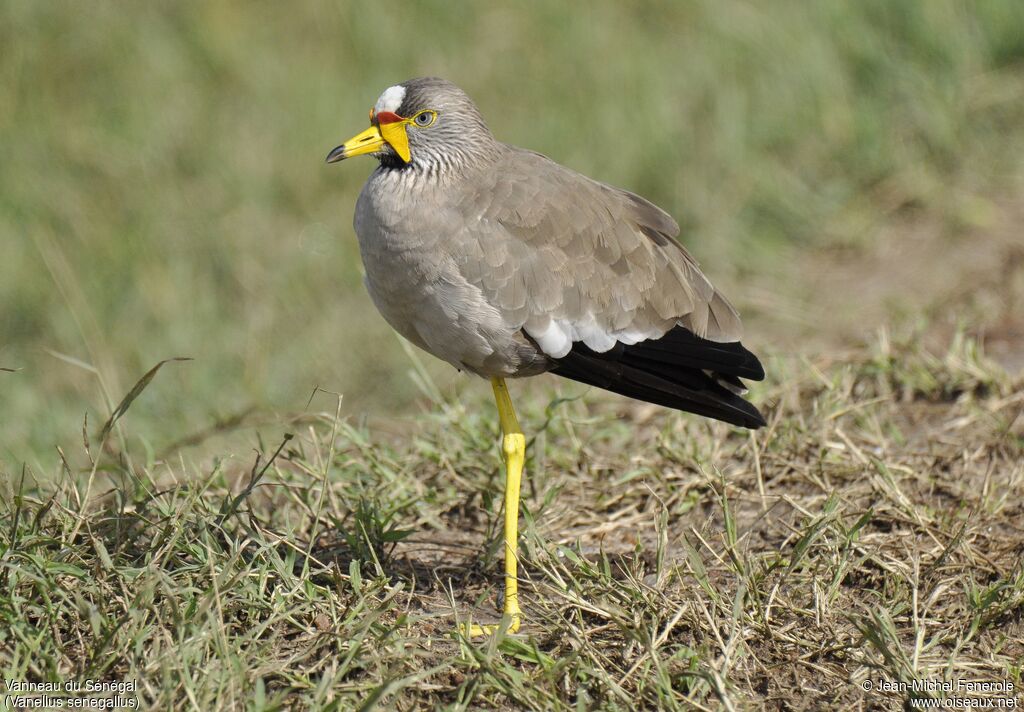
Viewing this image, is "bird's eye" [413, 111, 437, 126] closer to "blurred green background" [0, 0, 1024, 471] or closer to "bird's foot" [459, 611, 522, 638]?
"bird's foot" [459, 611, 522, 638]

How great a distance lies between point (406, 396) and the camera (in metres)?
5.85

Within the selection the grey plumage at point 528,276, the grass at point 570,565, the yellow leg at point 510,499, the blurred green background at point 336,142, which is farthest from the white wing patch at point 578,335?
the blurred green background at point 336,142

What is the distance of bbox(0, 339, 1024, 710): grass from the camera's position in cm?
293

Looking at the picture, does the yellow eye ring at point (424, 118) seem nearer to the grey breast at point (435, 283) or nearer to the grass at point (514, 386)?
the grey breast at point (435, 283)

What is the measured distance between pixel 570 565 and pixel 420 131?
1449mm

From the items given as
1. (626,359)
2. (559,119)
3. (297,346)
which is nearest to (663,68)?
(559,119)

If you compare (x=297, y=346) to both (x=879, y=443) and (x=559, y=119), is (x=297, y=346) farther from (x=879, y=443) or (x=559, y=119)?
(x=879, y=443)

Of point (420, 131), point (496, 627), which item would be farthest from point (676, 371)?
point (420, 131)

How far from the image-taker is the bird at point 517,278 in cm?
341

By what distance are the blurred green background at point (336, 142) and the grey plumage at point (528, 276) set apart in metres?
2.18

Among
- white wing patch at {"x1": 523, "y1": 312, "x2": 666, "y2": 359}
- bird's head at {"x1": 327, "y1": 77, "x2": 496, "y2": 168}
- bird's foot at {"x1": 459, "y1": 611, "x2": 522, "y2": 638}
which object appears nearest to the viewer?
bird's foot at {"x1": 459, "y1": 611, "x2": 522, "y2": 638}

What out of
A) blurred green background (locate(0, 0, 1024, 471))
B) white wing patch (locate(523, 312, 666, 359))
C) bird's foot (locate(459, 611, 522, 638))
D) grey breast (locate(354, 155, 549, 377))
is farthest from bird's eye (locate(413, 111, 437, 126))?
blurred green background (locate(0, 0, 1024, 471))

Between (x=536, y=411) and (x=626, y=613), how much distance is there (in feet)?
5.13

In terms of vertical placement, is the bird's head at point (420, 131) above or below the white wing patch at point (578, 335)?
above
